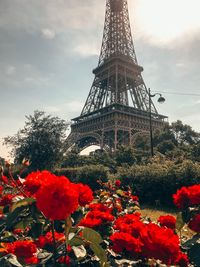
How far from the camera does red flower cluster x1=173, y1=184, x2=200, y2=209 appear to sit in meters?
2.46

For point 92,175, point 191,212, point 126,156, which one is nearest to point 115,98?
point 126,156

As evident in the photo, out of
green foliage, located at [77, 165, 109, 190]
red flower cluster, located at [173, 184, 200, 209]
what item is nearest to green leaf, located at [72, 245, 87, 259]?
red flower cluster, located at [173, 184, 200, 209]

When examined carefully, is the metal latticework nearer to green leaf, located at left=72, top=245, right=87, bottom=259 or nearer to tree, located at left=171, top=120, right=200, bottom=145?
tree, located at left=171, top=120, right=200, bottom=145

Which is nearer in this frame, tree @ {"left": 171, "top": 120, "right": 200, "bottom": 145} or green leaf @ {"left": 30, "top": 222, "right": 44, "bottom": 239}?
green leaf @ {"left": 30, "top": 222, "right": 44, "bottom": 239}

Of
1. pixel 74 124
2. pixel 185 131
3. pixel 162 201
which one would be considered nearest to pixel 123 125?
pixel 74 124

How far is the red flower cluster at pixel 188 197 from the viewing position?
2459mm

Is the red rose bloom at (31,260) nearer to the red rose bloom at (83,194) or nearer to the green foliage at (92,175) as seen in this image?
the red rose bloom at (83,194)

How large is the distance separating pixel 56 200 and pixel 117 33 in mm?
60914

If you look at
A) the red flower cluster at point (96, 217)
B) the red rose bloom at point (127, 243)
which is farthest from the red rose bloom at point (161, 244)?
the red flower cluster at point (96, 217)

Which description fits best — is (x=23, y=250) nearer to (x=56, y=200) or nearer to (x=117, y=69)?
(x=56, y=200)

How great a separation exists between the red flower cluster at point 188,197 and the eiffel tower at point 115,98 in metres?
41.7

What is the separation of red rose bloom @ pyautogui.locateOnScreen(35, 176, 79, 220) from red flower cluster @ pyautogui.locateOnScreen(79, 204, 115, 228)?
2.40ft

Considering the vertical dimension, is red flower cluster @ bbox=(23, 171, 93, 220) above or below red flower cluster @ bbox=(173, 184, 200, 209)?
above

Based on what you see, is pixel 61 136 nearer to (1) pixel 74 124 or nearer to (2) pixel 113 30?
(1) pixel 74 124
